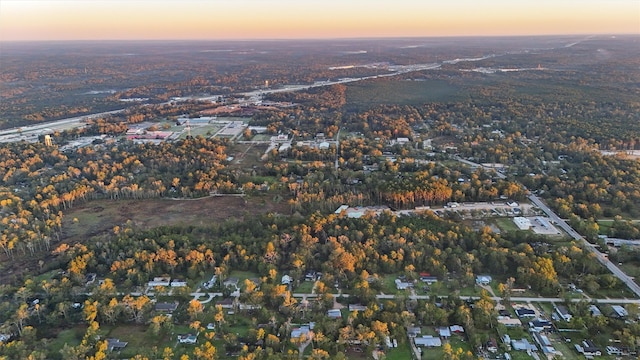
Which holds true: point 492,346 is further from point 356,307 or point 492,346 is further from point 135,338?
point 135,338

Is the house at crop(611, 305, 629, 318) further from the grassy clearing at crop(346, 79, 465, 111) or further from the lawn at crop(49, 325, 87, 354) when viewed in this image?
the grassy clearing at crop(346, 79, 465, 111)

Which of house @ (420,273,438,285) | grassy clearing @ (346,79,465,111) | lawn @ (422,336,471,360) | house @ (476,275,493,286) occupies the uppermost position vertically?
grassy clearing @ (346,79,465,111)

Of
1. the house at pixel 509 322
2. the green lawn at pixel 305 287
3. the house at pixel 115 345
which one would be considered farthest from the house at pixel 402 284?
the house at pixel 115 345

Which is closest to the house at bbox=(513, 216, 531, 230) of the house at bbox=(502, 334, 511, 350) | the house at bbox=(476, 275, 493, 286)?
the house at bbox=(476, 275, 493, 286)

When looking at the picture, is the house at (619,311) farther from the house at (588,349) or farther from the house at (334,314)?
the house at (334,314)

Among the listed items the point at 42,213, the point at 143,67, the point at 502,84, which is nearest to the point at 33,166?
the point at 42,213

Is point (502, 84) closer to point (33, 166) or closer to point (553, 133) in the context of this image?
point (553, 133)

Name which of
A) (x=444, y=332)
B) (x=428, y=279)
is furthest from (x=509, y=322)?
(x=428, y=279)
